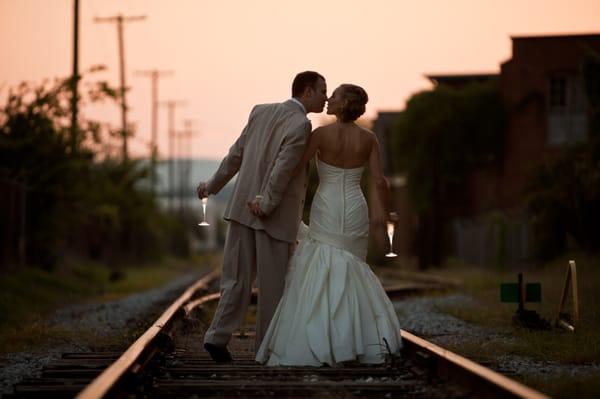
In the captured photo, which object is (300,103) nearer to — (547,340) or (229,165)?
(229,165)

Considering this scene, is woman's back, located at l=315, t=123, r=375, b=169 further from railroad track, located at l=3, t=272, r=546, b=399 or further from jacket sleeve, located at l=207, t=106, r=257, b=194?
railroad track, located at l=3, t=272, r=546, b=399

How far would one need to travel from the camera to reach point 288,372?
7.41 metres

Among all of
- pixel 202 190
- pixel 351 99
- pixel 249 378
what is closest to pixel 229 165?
pixel 202 190

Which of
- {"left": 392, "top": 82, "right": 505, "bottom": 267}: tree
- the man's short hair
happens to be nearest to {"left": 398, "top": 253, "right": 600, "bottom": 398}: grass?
the man's short hair

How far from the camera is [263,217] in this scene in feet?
26.7

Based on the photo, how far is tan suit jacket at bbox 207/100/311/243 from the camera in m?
8.03

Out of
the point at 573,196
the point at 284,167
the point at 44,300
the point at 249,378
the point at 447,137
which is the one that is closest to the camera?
the point at 249,378

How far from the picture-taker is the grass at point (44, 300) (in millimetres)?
10469

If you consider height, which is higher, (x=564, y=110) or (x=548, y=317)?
(x=564, y=110)

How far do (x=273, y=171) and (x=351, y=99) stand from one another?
776mm

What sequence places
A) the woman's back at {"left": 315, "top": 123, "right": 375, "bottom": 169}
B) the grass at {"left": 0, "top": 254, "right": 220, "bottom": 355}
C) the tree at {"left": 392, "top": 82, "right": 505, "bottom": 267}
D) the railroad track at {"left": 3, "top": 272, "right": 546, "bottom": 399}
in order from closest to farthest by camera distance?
the railroad track at {"left": 3, "top": 272, "right": 546, "bottom": 399}, the woman's back at {"left": 315, "top": 123, "right": 375, "bottom": 169}, the grass at {"left": 0, "top": 254, "right": 220, "bottom": 355}, the tree at {"left": 392, "top": 82, "right": 505, "bottom": 267}

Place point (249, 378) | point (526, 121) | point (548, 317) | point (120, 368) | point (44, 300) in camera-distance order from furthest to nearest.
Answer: point (526, 121)
point (44, 300)
point (548, 317)
point (249, 378)
point (120, 368)

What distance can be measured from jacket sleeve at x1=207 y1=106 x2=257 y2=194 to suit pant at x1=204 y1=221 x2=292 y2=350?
1.26 feet

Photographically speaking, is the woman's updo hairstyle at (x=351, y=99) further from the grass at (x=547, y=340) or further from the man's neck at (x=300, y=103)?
the grass at (x=547, y=340)
